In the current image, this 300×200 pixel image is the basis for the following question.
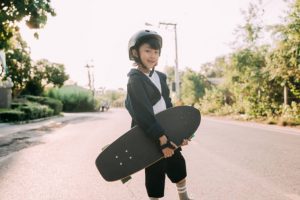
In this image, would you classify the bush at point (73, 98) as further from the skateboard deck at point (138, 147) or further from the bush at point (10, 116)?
the skateboard deck at point (138, 147)

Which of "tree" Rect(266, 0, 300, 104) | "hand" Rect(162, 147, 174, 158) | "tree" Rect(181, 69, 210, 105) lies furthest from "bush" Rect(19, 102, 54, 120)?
"tree" Rect(181, 69, 210, 105)

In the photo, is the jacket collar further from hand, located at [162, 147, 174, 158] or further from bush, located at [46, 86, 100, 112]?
bush, located at [46, 86, 100, 112]

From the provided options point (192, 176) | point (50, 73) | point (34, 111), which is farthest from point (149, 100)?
point (50, 73)

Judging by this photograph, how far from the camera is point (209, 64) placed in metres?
104

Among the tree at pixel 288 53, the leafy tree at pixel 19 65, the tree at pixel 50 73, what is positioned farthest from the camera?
the tree at pixel 50 73

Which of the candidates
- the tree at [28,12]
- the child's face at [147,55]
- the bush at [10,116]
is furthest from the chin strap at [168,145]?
the bush at [10,116]

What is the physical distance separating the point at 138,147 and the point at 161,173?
1.09ft

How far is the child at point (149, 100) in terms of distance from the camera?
3031 millimetres

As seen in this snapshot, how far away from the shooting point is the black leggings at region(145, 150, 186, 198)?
10.3 feet

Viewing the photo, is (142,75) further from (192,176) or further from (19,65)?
(19,65)

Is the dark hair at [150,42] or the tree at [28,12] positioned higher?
the tree at [28,12]

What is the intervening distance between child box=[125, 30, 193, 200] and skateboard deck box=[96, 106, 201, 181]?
96mm

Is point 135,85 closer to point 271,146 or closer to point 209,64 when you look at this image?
point 271,146

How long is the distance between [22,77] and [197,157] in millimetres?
38575
